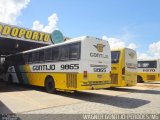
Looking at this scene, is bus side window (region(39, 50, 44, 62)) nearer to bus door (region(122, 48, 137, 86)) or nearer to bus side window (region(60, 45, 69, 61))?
bus side window (region(60, 45, 69, 61))

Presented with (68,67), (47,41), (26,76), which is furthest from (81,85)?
(47,41)

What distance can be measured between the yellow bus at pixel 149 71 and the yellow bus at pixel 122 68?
9.14 metres

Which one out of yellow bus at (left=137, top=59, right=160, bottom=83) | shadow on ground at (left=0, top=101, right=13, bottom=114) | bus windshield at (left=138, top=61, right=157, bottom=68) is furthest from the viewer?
bus windshield at (left=138, top=61, right=157, bottom=68)

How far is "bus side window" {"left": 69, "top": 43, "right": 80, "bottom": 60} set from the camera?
1262 cm

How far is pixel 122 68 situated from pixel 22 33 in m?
9.29

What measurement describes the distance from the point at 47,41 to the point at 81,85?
39.5 ft

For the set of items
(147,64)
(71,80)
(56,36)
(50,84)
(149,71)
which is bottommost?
(50,84)

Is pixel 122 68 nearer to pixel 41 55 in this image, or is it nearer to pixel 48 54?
pixel 48 54

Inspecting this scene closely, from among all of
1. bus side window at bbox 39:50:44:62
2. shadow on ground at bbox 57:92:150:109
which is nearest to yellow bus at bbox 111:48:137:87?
shadow on ground at bbox 57:92:150:109

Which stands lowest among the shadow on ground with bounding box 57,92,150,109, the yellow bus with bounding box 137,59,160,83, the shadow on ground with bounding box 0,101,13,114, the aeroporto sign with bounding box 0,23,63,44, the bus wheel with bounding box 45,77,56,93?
the shadow on ground with bounding box 0,101,13,114

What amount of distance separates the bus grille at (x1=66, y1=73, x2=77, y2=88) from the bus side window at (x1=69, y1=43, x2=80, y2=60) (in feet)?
2.81

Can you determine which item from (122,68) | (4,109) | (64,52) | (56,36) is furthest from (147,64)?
(4,109)

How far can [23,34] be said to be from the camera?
21.2m

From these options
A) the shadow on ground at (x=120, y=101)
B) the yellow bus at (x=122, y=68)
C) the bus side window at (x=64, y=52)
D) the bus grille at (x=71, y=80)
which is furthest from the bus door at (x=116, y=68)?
the bus grille at (x=71, y=80)
